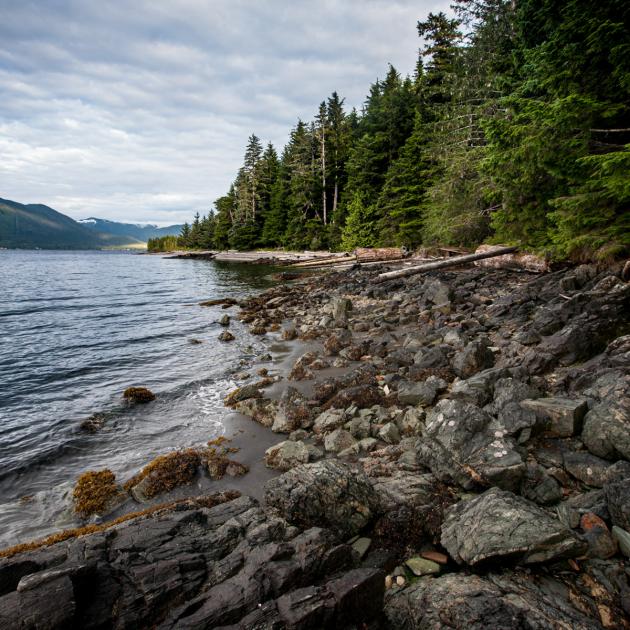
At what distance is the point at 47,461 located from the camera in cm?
677

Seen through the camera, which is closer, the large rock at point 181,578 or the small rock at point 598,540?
the large rock at point 181,578

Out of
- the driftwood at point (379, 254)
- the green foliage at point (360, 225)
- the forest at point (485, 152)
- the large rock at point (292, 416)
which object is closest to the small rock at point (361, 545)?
the large rock at point (292, 416)

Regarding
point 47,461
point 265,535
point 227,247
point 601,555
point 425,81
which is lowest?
point 47,461

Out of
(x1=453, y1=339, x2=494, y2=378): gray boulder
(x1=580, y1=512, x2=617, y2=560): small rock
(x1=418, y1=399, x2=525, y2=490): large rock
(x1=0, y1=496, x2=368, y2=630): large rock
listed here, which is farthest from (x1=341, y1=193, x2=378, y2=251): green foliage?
(x1=0, y1=496, x2=368, y2=630): large rock

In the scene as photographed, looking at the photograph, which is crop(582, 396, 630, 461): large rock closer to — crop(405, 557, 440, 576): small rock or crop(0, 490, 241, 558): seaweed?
crop(405, 557, 440, 576): small rock

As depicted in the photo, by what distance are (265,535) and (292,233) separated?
5897 centimetres

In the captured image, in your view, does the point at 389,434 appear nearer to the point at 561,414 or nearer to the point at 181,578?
the point at 561,414

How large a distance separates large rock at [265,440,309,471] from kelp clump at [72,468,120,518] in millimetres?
2641

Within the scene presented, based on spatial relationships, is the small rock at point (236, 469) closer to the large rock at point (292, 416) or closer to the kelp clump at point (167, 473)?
the kelp clump at point (167, 473)

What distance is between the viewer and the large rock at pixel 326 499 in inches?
147

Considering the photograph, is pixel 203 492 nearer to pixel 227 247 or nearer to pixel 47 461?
pixel 47 461

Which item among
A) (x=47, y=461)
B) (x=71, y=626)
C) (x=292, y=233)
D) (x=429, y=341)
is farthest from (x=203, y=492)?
(x=292, y=233)

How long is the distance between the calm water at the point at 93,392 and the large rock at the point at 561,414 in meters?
6.15

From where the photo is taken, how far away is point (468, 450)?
4457 millimetres
